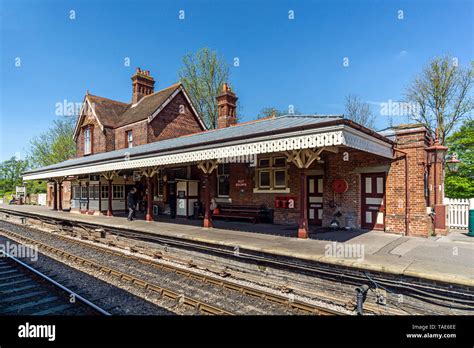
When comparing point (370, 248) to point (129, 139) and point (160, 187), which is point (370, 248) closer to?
point (160, 187)

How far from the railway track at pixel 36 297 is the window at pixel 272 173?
27.7ft

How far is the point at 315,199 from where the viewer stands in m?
11.3

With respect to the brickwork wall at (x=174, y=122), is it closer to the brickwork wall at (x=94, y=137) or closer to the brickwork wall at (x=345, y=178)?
the brickwork wall at (x=94, y=137)

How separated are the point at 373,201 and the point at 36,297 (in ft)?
33.4

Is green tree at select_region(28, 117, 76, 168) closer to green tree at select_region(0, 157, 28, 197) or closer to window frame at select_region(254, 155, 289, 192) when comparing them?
green tree at select_region(0, 157, 28, 197)

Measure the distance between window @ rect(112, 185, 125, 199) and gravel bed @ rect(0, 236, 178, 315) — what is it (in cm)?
1189

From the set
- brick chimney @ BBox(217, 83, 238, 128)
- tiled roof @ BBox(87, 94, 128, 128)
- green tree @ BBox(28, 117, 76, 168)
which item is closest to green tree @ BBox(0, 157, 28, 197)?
green tree @ BBox(28, 117, 76, 168)

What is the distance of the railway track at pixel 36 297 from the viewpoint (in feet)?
16.2

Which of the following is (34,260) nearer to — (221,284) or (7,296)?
(7,296)

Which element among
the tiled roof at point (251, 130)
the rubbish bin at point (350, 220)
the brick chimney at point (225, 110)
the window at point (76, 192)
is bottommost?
the rubbish bin at point (350, 220)

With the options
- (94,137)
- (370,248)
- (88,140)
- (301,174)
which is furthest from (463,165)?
(88,140)

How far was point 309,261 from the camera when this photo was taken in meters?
6.25
